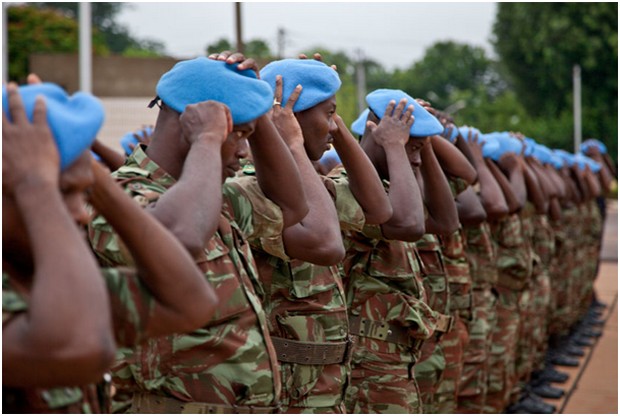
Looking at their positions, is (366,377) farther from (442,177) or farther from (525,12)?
(525,12)

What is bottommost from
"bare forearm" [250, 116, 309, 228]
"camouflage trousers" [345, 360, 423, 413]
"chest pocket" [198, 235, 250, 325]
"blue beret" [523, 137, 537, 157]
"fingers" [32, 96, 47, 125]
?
"blue beret" [523, 137, 537, 157]

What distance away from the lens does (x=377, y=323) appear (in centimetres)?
546

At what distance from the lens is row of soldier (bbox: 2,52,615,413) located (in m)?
2.23

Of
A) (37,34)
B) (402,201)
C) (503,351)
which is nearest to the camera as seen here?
(402,201)

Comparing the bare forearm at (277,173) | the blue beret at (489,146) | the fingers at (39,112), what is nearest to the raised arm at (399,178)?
the bare forearm at (277,173)

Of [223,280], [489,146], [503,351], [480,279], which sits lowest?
[503,351]

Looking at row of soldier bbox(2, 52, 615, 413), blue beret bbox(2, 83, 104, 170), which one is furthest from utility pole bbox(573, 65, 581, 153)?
blue beret bbox(2, 83, 104, 170)

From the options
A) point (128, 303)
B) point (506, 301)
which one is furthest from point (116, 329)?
point (506, 301)

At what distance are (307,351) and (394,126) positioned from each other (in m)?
1.43

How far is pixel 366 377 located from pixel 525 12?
35808mm

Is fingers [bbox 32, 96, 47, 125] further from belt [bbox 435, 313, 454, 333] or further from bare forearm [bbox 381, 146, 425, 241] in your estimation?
belt [bbox 435, 313, 454, 333]

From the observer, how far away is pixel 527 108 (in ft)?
134

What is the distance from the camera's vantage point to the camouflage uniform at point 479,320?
7609mm

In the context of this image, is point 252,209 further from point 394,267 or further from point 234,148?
point 394,267
